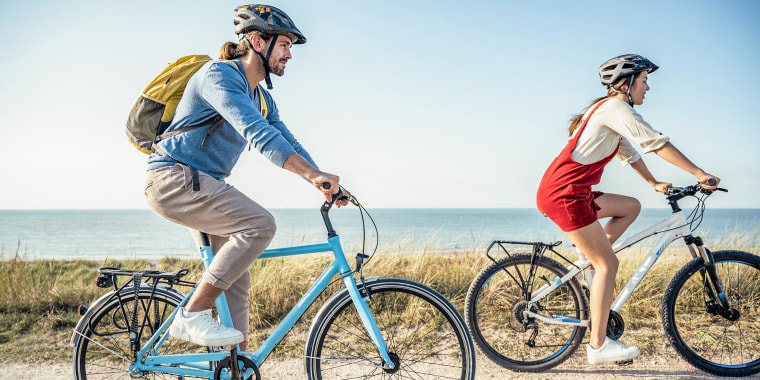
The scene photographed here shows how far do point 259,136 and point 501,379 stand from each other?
2473 mm

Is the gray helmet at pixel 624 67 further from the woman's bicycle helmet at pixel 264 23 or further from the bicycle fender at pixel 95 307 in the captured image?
the bicycle fender at pixel 95 307

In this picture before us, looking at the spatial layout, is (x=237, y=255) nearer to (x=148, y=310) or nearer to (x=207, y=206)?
(x=207, y=206)

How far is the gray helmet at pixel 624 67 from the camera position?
325 cm

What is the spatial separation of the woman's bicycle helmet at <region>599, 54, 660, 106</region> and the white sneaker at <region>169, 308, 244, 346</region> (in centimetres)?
300

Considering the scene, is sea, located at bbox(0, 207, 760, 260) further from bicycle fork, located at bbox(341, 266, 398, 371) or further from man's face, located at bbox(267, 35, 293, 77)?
man's face, located at bbox(267, 35, 293, 77)

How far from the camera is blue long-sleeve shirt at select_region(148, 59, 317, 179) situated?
7.18 ft

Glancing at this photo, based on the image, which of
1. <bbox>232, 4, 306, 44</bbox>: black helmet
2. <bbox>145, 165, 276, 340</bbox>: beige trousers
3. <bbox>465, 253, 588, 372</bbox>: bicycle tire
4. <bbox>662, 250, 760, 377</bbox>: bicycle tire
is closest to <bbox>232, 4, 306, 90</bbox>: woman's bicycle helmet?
<bbox>232, 4, 306, 44</bbox>: black helmet

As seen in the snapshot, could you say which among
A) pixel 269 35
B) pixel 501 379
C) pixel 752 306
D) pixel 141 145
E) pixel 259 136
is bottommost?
pixel 501 379

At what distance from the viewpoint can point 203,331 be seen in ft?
7.66

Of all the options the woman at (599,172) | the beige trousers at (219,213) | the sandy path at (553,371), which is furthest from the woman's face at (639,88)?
the beige trousers at (219,213)

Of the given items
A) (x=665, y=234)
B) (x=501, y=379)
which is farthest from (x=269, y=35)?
(x=665, y=234)

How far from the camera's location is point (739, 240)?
7.14 m

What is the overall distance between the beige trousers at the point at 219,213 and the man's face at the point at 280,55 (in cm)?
73

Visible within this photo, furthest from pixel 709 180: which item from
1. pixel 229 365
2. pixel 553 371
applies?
pixel 229 365
